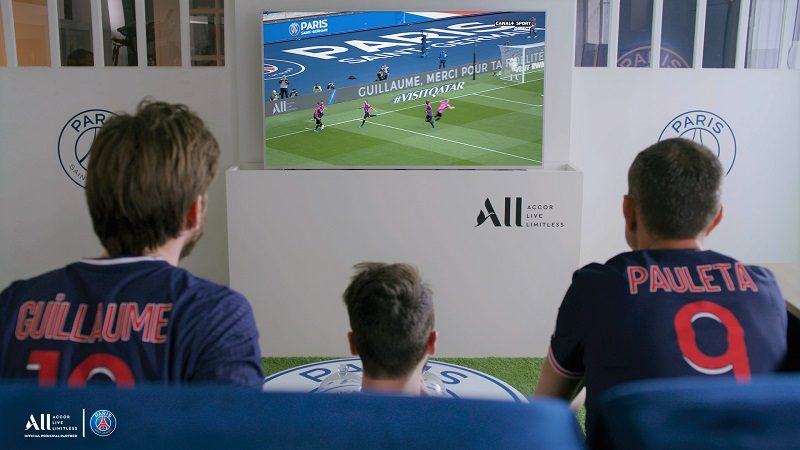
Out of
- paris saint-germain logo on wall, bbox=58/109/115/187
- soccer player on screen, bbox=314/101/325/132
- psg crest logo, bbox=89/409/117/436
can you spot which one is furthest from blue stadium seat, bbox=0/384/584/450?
paris saint-germain logo on wall, bbox=58/109/115/187

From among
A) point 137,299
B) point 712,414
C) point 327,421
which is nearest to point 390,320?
point 137,299

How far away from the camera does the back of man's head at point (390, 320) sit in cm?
172

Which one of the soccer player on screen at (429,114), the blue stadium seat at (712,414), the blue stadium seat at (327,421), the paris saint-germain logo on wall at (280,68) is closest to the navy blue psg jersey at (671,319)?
the blue stadium seat at (712,414)

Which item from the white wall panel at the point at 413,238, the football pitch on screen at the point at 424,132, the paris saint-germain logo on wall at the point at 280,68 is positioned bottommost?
the white wall panel at the point at 413,238

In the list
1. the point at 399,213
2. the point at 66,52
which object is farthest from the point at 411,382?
the point at 66,52

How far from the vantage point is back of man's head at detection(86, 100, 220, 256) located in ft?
4.83

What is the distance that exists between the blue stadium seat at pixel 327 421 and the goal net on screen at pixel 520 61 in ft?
12.0

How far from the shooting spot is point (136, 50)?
4762mm

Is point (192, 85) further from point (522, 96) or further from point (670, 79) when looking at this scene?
point (670, 79)

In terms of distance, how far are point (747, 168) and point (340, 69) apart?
2.62 metres

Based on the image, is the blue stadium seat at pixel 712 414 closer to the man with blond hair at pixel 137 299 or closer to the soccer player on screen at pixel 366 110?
the man with blond hair at pixel 137 299

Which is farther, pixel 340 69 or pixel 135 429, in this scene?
pixel 340 69

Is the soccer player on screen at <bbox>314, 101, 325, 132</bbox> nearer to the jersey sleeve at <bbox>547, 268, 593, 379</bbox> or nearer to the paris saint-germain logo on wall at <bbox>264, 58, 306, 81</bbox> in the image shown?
the paris saint-germain logo on wall at <bbox>264, 58, 306, 81</bbox>

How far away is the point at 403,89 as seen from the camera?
457cm
